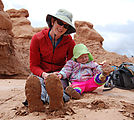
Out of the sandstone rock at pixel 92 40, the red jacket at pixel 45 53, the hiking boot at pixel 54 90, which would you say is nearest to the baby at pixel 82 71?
the red jacket at pixel 45 53

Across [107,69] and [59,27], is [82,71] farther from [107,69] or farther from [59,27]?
[59,27]

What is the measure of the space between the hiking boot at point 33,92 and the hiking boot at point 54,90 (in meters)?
0.12

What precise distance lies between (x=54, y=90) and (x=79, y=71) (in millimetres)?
1039

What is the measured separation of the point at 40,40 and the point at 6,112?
1066 mm

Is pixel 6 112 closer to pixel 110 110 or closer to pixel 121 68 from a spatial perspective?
pixel 110 110

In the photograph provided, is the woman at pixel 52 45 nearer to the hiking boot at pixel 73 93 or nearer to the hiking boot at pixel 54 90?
the hiking boot at pixel 73 93

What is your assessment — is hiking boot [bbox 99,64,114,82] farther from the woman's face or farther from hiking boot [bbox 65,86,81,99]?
the woman's face

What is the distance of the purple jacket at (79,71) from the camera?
2.40 metres

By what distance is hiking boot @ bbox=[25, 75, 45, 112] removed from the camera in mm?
1507

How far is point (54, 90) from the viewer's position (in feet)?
4.81

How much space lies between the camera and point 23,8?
17125 millimetres

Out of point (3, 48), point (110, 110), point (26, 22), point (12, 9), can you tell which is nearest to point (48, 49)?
point (110, 110)

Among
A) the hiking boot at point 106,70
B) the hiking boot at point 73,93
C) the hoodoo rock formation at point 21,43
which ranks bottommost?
the hiking boot at point 73,93

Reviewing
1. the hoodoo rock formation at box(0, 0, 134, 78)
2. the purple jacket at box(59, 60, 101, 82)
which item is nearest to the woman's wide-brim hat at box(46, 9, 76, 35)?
the purple jacket at box(59, 60, 101, 82)
